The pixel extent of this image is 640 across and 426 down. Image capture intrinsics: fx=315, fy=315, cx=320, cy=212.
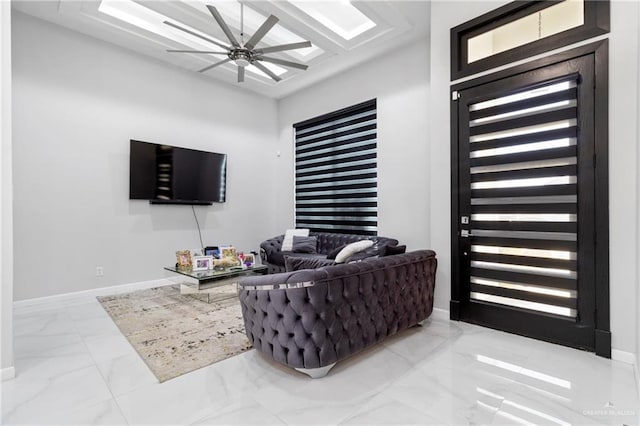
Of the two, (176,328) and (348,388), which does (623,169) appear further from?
(176,328)

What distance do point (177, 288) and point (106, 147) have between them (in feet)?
7.75

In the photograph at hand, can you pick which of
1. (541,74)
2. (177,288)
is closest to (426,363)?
(541,74)

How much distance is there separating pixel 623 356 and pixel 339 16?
4794 millimetres

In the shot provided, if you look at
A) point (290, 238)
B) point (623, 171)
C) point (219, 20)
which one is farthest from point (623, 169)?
point (290, 238)

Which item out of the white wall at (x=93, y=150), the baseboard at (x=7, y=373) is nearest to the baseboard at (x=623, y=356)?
the baseboard at (x=7, y=373)

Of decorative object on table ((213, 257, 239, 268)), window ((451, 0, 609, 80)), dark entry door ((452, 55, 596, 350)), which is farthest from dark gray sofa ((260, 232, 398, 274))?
window ((451, 0, 609, 80))

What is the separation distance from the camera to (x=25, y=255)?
4.00 metres

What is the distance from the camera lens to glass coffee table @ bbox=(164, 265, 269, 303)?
4.07 m

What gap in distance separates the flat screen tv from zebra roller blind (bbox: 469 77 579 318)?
4.24 m

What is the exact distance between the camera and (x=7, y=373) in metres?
2.26

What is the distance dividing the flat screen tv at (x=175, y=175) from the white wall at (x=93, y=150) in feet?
0.57

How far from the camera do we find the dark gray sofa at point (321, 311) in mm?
2203

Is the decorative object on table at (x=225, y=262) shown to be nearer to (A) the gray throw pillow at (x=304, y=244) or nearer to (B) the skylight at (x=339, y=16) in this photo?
(A) the gray throw pillow at (x=304, y=244)

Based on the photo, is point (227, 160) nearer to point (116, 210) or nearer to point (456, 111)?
point (116, 210)
